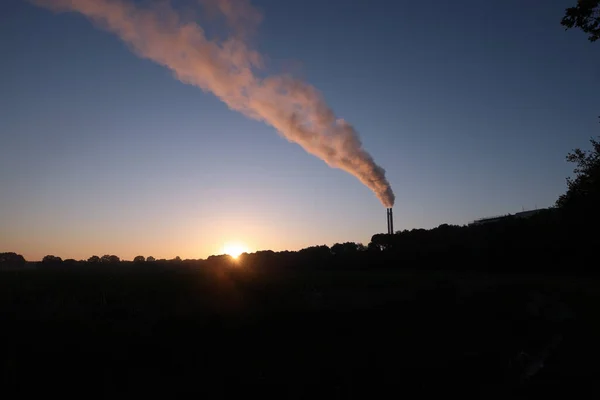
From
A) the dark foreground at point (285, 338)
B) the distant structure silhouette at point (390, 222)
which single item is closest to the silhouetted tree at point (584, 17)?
the dark foreground at point (285, 338)

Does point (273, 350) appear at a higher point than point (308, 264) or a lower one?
lower

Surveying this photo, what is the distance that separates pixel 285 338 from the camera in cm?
1788

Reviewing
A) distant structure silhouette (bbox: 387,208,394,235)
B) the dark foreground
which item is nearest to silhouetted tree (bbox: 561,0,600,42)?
the dark foreground

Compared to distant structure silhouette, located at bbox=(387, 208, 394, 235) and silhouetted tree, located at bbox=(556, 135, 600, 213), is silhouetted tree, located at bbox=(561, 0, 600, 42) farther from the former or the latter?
distant structure silhouette, located at bbox=(387, 208, 394, 235)

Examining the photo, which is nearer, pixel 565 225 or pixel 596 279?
pixel 596 279

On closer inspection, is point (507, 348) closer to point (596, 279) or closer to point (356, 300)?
point (356, 300)

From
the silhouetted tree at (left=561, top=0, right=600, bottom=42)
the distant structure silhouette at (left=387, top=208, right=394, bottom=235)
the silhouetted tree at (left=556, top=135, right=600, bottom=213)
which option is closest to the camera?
the silhouetted tree at (left=561, top=0, right=600, bottom=42)

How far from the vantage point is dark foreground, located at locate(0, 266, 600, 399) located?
14820 mm

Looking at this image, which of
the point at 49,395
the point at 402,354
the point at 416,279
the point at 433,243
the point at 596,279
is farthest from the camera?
the point at 433,243

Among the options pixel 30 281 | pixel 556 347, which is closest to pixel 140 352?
pixel 30 281

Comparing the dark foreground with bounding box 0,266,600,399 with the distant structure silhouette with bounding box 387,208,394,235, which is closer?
the dark foreground with bounding box 0,266,600,399

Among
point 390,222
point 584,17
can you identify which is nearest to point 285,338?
point 584,17

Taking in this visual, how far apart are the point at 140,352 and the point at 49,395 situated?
117 inches

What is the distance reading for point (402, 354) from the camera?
17031mm
